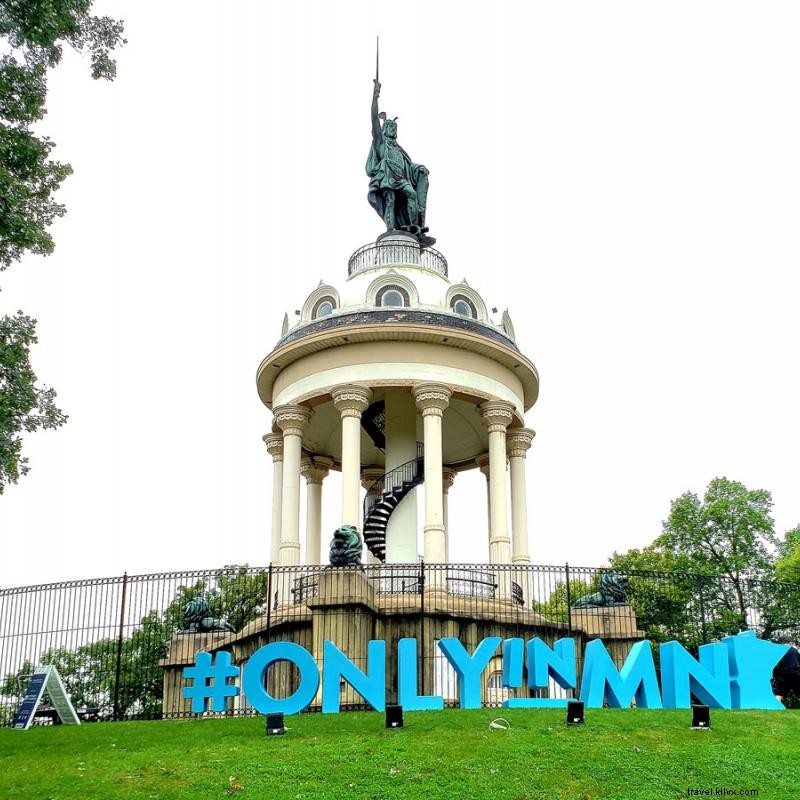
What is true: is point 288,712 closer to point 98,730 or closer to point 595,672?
point 98,730

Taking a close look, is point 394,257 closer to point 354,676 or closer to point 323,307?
point 323,307

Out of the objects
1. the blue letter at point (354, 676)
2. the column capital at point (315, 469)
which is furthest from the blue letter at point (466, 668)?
the column capital at point (315, 469)

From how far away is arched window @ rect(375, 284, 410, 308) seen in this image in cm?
3152

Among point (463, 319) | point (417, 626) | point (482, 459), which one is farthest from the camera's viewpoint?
point (482, 459)

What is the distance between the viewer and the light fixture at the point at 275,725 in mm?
17750

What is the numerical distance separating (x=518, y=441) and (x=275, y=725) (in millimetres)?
17416

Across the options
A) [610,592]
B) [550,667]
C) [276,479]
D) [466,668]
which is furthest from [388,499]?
[466,668]

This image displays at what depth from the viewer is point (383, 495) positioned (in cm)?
3138

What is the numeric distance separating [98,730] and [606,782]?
35.4 feet

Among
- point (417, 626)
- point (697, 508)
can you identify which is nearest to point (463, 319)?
point (417, 626)

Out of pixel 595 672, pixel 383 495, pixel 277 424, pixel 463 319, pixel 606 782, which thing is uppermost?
pixel 463 319

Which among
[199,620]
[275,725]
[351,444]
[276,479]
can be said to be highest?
[351,444]

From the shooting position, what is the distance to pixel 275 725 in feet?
58.5

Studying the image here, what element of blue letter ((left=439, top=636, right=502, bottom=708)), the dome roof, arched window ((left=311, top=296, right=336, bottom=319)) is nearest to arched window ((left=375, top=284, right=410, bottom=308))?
the dome roof
